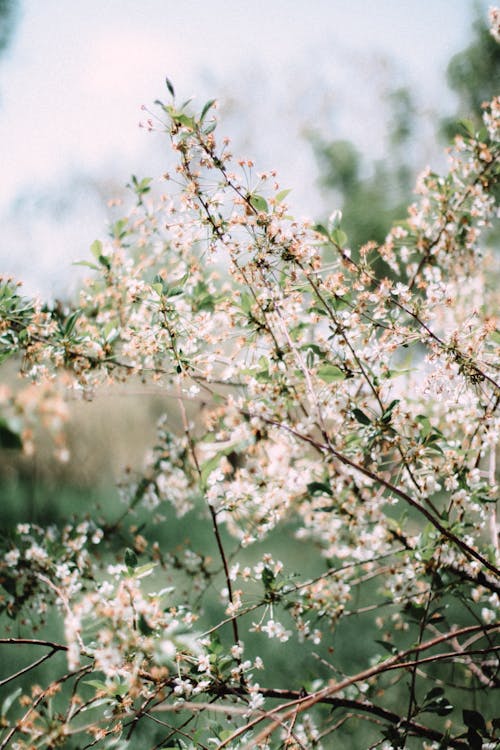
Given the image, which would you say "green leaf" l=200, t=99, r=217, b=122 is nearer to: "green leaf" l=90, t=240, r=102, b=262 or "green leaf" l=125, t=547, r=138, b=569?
"green leaf" l=90, t=240, r=102, b=262

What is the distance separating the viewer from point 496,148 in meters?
1.35

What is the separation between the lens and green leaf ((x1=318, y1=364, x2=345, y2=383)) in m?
0.97

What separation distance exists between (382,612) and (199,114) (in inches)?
95.9

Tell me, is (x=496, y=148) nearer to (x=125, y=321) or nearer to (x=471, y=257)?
(x=471, y=257)

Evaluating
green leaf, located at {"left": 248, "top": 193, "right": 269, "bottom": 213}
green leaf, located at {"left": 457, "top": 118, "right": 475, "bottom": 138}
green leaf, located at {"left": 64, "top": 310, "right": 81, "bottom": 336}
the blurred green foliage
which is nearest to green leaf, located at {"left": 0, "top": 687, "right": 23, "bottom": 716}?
green leaf, located at {"left": 64, "top": 310, "right": 81, "bottom": 336}

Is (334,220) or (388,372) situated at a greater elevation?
(334,220)

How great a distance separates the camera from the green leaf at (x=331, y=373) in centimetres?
97

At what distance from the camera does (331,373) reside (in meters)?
0.97

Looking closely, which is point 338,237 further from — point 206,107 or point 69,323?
point 69,323

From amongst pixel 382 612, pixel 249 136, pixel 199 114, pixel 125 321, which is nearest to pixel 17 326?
pixel 125 321

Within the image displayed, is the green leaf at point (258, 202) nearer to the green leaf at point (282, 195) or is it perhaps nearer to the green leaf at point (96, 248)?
the green leaf at point (282, 195)

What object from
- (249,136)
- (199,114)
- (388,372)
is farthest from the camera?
(249,136)

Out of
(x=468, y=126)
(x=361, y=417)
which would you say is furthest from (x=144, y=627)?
(x=468, y=126)

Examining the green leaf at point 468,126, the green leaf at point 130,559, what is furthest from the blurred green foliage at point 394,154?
the green leaf at point 130,559
